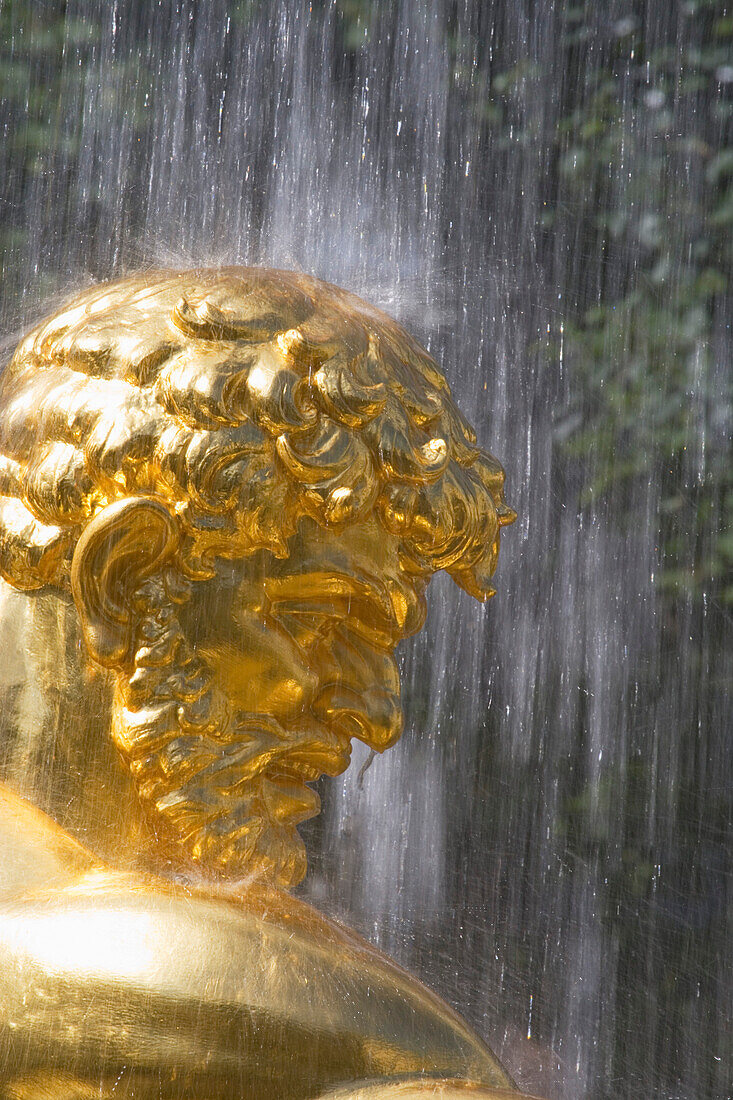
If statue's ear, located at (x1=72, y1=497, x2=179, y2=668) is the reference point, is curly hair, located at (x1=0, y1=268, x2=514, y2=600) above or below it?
above

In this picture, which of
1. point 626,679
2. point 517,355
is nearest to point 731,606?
point 626,679

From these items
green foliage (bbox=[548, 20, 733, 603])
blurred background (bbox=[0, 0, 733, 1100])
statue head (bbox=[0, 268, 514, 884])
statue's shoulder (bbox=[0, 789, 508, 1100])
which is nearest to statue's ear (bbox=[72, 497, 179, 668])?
statue head (bbox=[0, 268, 514, 884])

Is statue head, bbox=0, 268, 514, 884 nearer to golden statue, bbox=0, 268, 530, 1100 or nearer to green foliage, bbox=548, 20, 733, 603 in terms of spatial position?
golden statue, bbox=0, 268, 530, 1100

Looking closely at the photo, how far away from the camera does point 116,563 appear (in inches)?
63.5

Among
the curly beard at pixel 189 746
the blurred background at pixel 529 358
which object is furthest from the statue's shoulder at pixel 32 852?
the blurred background at pixel 529 358

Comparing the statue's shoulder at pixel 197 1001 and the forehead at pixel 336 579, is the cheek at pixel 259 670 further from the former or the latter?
the statue's shoulder at pixel 197 1001

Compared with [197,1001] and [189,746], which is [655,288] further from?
[197,1001]

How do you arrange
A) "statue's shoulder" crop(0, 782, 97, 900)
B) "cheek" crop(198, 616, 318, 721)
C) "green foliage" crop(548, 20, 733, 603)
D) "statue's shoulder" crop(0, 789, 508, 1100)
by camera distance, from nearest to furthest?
"statue's shoulder" crop(0, 789, 508, 1100) < "statue's shoulder" crop(0, 782, 97, 900) < "cheek" crop(198, 616, 318, 721) < "green foliage" crop(548, 20, 733, 603)

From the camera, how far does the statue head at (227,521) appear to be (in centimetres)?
162

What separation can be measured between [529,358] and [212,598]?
6.49 ft

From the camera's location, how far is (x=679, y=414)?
136 inches

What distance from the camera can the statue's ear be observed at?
5.24 ft

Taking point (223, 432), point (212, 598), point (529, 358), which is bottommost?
point (212, 598)

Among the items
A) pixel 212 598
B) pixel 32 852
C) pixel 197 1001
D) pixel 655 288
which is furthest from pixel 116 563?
pixel 655 288
